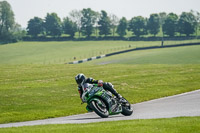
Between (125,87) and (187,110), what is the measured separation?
12.7 m

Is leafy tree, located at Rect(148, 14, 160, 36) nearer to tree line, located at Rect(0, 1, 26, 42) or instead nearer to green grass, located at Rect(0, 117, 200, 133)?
tree line, located at Rect(0, 1, 26, 42)

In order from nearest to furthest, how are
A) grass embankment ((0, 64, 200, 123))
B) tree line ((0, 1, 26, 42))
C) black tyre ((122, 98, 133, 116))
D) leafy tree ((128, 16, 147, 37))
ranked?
black tyre ((122, 98, 133, 116)) → grass embankment ((0, 64, 200, 123)) → tree line ((0, 1, 26, 42)) → leafy tree ((128, 16, 147, 37))

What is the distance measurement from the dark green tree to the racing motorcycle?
165m

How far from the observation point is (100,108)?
16.9 meters

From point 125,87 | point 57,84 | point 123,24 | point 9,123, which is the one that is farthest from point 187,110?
point 123,24

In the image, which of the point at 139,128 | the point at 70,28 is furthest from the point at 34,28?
the point at 139,128

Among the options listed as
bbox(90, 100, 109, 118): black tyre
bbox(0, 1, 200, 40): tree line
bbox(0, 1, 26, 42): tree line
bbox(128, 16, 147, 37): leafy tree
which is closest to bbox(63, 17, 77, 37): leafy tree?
bbox(0, 1, 200, 40): tree line

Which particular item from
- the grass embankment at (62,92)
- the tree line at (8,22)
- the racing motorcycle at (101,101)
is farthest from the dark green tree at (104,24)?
the racing motorcycle at (101,101)

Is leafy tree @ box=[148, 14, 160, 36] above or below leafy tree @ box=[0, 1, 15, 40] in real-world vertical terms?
below

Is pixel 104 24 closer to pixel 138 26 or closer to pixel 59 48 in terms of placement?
pixel 138 26

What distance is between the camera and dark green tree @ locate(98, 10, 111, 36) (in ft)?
598

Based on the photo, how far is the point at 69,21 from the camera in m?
192

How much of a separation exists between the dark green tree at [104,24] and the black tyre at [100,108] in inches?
6494

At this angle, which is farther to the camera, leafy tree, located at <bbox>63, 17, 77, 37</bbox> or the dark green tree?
leafy tree, located at <bbox>63, 17, 77, 37</bbox>
